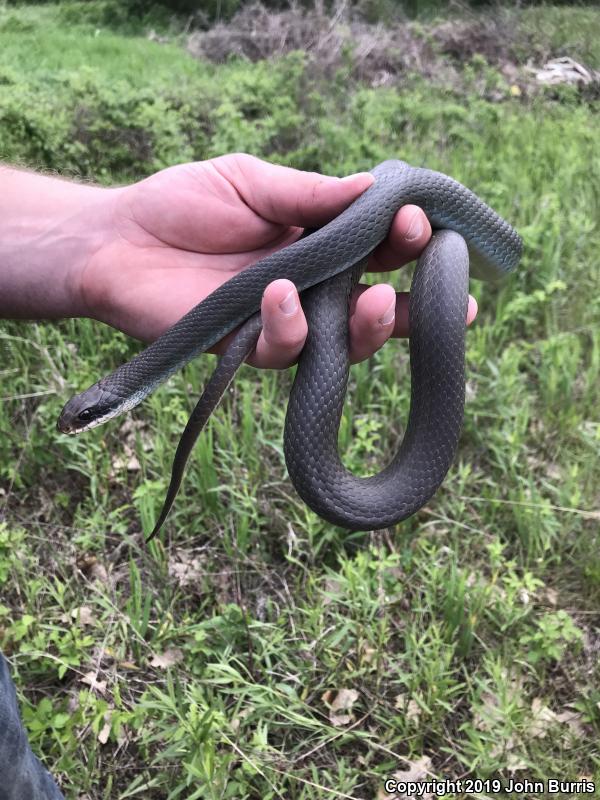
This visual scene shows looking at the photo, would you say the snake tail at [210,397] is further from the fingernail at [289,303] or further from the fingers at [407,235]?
the fingers at [407,235]

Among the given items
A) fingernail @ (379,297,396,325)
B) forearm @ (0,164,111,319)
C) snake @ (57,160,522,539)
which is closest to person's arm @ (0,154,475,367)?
forearm @ (0,164,111,319)

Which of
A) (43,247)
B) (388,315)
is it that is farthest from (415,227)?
(43,247)

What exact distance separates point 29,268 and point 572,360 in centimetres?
274

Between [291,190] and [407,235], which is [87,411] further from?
[407,235]

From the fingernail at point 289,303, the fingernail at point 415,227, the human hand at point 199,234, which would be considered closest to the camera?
the fingernail at point 289,303

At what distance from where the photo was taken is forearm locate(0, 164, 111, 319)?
8.93ft

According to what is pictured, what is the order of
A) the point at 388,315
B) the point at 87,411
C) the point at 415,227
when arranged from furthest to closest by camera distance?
1. the point at 87,411
2. the point at 415,227
3. the point at 388,315

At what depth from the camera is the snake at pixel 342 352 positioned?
6.93 feet

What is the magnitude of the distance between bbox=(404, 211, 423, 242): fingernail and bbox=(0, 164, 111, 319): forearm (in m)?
1.35

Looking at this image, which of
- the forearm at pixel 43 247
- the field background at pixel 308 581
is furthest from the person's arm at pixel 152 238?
the field background at pixel 308 581

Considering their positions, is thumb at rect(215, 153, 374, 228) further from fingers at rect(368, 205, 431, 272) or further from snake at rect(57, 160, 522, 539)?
fingers at rect(368, 205, 431, 272)

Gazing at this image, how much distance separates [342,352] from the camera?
88.4 inches

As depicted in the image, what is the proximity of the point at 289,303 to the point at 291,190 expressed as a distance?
72cm

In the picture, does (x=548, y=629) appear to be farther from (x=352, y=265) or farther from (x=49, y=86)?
(x=49, y=86)
